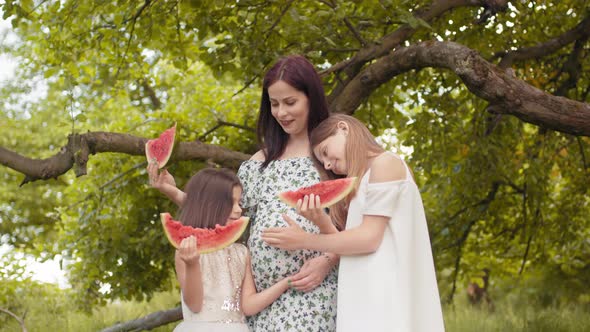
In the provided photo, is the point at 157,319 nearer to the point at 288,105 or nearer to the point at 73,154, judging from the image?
the point at 73,154

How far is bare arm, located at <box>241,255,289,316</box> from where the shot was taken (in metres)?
3.69

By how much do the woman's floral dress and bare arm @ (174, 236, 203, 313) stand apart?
0.34m

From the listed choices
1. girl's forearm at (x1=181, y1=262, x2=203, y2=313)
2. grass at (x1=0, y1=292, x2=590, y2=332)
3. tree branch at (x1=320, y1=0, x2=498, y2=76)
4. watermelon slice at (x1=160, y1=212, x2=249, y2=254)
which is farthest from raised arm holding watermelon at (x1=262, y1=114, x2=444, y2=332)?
grass at (x1=0, y1=292, x2=590, y2=332)

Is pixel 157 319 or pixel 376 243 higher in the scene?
pixel 376 243

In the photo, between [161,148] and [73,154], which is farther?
[73,154]

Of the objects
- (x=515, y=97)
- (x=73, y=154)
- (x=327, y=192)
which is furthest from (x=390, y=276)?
(x=73, y=154)

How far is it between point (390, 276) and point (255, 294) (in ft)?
2.27

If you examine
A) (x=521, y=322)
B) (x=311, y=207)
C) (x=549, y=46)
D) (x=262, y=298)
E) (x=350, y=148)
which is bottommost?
(x=521, y=322)

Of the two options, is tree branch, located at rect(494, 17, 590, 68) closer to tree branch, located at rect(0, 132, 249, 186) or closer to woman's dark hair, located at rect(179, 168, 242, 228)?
tree branch, located at rect(0, 132, 249, 186)

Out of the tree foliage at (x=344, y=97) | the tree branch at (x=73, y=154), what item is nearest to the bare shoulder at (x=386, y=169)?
the tree branch at (x=73, y=154)

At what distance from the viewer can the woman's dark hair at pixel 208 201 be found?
12.4 ft

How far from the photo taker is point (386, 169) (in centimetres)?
349

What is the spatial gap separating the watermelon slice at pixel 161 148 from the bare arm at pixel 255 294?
761 mm

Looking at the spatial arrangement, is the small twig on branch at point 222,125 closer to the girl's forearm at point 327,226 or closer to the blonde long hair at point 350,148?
the blonde long hair at point 350,148
